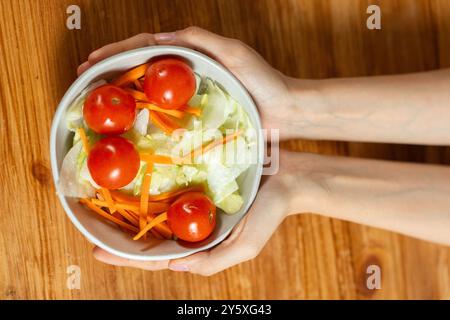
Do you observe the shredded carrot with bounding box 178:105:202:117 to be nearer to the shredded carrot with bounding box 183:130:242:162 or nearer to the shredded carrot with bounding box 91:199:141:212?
the shredded carrot with bounding box 183:130:242:162

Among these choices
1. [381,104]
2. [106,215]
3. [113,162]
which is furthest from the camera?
[381,104]

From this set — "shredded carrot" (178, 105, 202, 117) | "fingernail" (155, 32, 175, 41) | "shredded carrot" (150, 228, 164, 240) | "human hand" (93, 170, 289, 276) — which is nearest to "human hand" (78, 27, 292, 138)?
"fingernail" (155, 32, 175, 41)

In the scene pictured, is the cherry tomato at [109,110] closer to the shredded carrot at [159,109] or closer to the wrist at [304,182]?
the shredded carrot at [159,109]

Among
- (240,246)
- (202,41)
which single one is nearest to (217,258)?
(240,246)

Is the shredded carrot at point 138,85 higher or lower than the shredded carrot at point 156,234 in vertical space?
higher

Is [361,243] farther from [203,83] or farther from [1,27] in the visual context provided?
Result: [1,27]

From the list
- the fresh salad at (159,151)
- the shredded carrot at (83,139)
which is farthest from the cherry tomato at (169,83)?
the shredded carrot at (83,139)

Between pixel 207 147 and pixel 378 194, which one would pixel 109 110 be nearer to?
pixel 207 147
